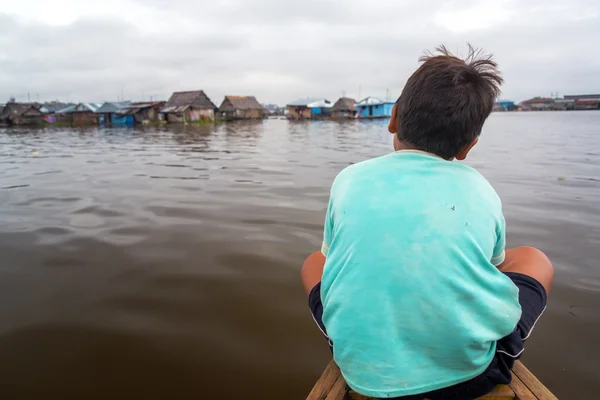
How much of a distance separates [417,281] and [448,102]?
573 mm

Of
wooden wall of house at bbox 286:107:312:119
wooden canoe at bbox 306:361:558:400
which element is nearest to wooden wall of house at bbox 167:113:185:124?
wooden wall of house at bbox 286:107:312:119

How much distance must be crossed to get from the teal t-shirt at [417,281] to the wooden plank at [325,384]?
19cm

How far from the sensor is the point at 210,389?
1.93m

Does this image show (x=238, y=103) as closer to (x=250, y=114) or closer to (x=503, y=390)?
(x=250, y=114)

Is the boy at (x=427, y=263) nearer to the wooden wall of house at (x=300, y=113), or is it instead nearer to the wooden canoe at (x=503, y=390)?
the wooden canoe at (x=503, y=390)

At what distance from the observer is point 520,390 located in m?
1.25

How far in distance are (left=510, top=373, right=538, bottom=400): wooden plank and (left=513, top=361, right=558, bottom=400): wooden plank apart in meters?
0.02

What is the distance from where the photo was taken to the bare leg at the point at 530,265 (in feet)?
4.45

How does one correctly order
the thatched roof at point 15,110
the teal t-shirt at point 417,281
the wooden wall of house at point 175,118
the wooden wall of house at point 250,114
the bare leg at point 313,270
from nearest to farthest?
the teal t-shirt at point 417,281 → the bare leg at point 313,270 → the thatched roof at point 15,110 → the wooden wall of house at point 175,118 → the wooden wall of house at point 250,114

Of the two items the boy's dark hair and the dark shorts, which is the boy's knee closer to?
the dark shorts

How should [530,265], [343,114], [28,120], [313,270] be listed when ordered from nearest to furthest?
1. [530,265]
2. [313,270]
3. [28,120]
4. [343,114]

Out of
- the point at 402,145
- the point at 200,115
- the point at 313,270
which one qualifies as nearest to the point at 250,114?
the point at 200,115

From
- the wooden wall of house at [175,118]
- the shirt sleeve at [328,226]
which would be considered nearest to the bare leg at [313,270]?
the shirt sleeve at [328,226]

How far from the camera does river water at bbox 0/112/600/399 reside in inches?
78.7
